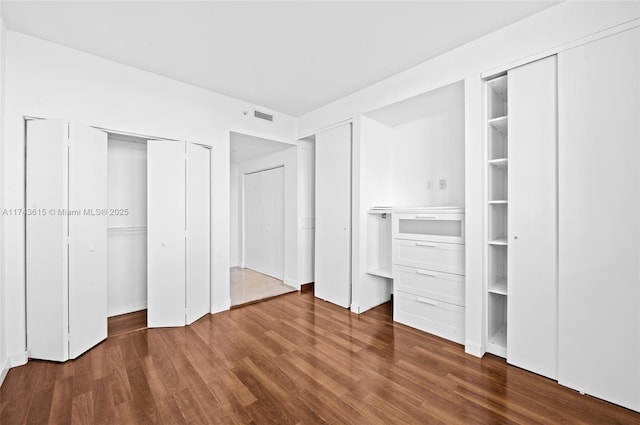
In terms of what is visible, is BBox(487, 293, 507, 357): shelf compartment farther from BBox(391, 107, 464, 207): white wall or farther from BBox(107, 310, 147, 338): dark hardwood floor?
BBox(107, 310, 147, 338): dark hardwood floor

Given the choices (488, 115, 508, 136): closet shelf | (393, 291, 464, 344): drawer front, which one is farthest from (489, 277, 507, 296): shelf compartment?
(488, 115, 508, 136): closet shelf

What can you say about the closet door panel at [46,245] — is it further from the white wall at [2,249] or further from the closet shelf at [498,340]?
the closet shelf at [498,340]

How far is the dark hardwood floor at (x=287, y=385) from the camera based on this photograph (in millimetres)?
1728

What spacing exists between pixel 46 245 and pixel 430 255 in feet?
11.7

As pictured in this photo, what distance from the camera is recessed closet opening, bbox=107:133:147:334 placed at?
3.36 meters

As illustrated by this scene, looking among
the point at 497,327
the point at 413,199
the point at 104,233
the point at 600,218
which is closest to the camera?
the point at 600,218

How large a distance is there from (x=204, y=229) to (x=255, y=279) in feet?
6.33

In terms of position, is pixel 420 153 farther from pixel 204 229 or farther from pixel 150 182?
pixel 150 182

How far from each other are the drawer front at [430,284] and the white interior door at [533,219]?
469mm

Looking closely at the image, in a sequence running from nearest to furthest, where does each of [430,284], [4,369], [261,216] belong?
[4,369] → [430,284] → [261,216]

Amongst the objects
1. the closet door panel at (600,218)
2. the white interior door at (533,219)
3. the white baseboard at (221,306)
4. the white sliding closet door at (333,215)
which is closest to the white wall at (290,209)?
the white sliding closet door at (333,215)

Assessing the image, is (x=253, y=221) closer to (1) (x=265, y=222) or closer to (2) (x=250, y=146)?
(1) (x=265, y=222)

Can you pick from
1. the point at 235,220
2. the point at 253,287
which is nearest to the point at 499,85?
the point at 253,287

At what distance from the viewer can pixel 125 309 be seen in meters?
3.45
